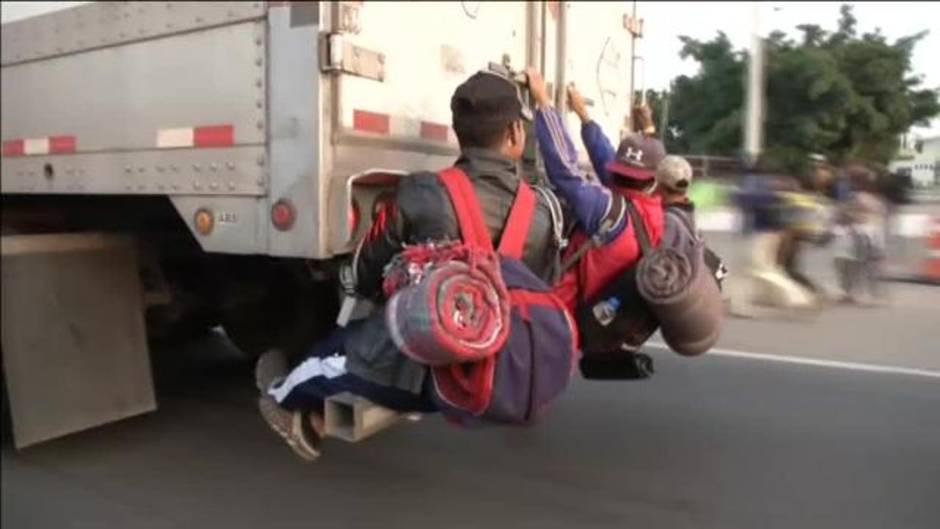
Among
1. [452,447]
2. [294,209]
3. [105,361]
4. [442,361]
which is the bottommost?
[452,447]

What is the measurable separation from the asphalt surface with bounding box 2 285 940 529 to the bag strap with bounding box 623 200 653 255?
2.54 ft

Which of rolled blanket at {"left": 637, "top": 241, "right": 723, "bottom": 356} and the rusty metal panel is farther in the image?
the rusty metal panel

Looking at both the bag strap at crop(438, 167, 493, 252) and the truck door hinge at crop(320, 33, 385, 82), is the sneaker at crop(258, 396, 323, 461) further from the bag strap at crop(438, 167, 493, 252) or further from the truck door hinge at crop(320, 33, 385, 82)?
the truck door hinge at crop(320, 33, 385, 82)

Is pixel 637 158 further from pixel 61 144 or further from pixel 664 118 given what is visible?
pixel 61 144

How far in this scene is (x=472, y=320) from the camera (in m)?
2.42

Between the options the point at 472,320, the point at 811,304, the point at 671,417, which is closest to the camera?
the point at 472,320

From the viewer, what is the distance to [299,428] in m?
3.02

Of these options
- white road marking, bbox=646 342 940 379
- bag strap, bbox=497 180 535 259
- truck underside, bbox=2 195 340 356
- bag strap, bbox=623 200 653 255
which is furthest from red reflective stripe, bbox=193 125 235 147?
white road marking, bbox=646 342 940 379

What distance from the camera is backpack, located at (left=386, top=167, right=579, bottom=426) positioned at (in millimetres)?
2420

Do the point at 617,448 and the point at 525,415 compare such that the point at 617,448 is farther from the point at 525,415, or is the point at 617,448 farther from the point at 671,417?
the point at 525,415

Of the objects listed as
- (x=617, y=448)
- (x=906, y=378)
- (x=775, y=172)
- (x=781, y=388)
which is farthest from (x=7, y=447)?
(x=906, y=378)

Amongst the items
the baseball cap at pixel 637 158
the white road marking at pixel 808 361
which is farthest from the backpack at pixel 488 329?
the white road marking at pixel 808 361

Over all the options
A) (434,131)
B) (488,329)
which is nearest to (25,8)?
(434,131)

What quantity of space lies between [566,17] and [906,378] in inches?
121
